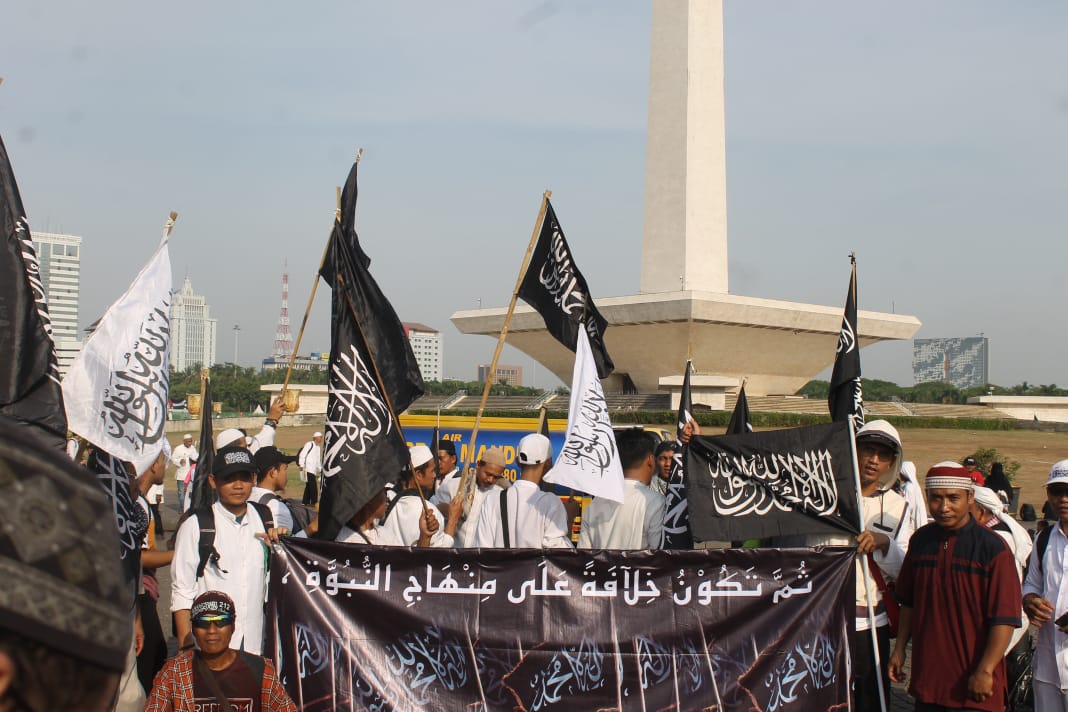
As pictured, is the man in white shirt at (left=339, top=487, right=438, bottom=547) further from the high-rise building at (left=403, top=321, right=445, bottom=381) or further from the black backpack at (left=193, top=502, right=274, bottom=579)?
the high-rise building at (left=403, top=321, right=445, bottom=381)

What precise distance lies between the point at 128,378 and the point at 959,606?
3.78m

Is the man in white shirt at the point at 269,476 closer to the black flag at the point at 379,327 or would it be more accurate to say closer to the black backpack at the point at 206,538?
the black flag at the point at 379,327

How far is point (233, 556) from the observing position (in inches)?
183

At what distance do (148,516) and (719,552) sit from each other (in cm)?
285

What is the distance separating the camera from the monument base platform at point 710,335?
3569cm

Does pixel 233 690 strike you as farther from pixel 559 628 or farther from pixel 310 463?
pixel 310 463

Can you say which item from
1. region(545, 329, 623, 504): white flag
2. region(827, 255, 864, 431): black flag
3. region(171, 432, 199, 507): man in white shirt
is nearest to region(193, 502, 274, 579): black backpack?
region(545, 329, 623, 504): white flag

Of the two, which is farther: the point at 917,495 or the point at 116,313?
the point at 917,495

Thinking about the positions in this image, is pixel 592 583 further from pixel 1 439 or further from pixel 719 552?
pixel 1 439

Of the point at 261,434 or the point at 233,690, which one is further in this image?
the point at 261,434

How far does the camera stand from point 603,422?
5789 millimetres

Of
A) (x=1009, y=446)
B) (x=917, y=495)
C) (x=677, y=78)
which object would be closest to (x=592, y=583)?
(x=917, y=495)

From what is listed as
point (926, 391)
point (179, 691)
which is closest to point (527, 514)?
point (179, 691)

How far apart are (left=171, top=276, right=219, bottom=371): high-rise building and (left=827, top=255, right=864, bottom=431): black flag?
599 feet
